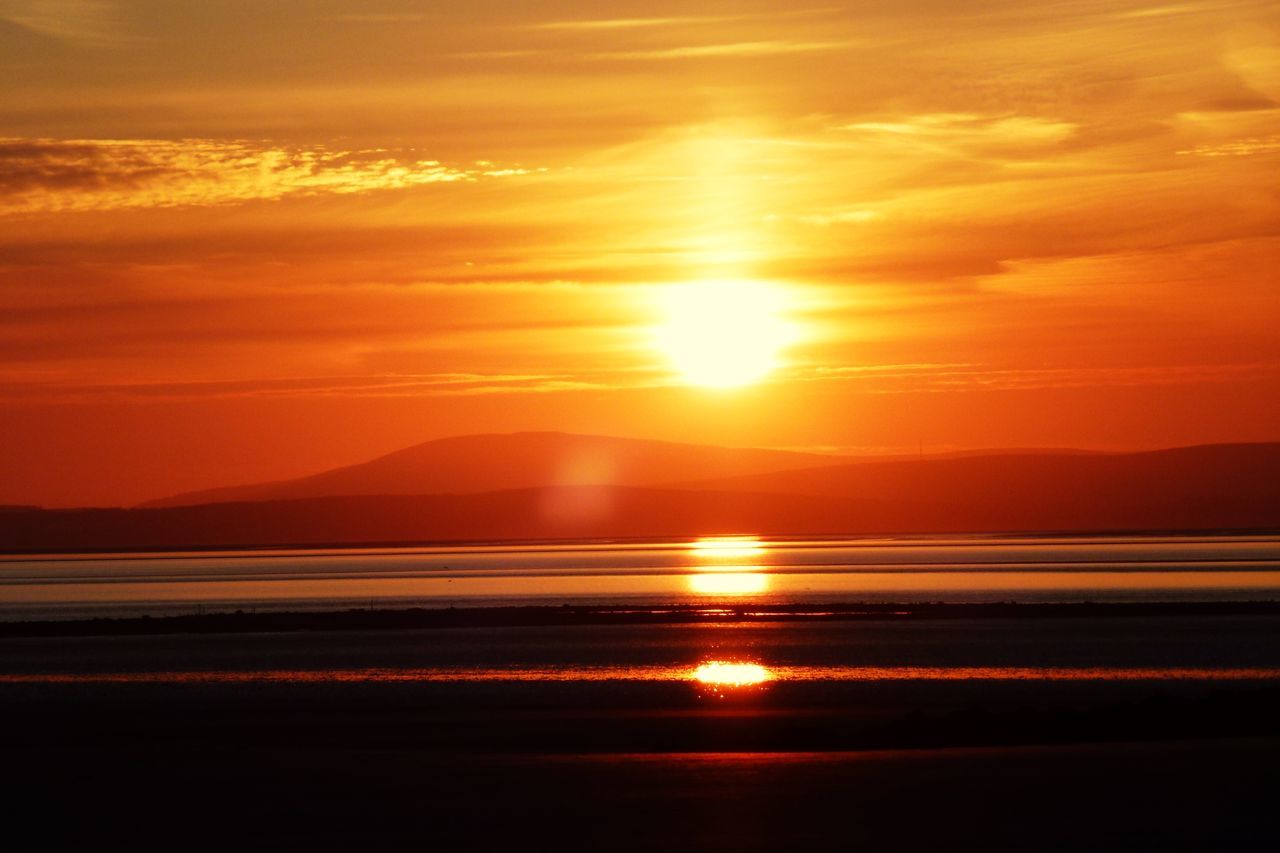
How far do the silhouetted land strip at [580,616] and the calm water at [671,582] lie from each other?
647 centimetres

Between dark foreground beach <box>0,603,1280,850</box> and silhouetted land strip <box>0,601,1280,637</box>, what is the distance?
11.1 meters

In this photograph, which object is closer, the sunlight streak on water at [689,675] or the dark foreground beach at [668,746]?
the dark foreground beach at [668,746]

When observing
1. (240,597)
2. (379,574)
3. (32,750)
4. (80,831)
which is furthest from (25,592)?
(80,831)

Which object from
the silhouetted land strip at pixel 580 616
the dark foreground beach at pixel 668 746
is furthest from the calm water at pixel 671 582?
the dark foreground beach at pixel 668 746

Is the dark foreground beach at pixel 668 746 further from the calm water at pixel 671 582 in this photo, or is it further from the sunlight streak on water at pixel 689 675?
the calm water at pixel 671 582

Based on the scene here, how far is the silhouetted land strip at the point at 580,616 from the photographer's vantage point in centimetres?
5322

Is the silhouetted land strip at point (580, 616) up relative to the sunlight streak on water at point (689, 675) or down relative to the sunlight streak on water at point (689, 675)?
down

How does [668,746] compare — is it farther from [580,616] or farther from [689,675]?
[580,616]

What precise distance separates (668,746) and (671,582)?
72.5 meters

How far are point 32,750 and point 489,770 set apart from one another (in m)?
7.32

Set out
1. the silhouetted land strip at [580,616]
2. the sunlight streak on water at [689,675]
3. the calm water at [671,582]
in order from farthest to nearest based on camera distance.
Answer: the calm water at [671,582] → the silhouetted land strip at [580,616] → the sunlight streak on water at [689,675]

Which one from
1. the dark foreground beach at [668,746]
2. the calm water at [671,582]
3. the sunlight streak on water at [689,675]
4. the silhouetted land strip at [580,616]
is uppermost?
the dark foreground beach at [668,746]

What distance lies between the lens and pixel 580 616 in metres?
57.0

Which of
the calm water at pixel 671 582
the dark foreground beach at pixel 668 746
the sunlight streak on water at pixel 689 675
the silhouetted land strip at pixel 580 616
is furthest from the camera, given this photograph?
the calm water at pixel 671 582
